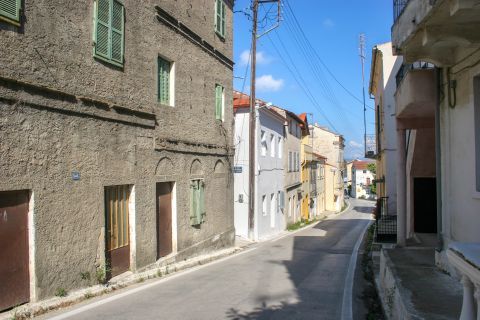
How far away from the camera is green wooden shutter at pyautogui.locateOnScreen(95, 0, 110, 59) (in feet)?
31.3

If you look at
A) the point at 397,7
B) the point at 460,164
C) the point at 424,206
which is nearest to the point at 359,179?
the point at 424,206

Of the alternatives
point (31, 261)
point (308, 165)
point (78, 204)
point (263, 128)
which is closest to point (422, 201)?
point (78, 204)

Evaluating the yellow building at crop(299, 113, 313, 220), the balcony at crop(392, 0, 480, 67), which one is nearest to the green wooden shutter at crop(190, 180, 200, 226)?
the balcony at crop(392, 0, 480, 67)

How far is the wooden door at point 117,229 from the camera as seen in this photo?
1004 cm

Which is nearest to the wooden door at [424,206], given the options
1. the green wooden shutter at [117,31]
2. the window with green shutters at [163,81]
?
the window with green shutters at [163,81]

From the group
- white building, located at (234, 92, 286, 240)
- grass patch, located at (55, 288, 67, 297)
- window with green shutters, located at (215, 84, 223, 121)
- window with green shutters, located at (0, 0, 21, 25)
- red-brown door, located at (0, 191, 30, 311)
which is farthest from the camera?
white building, located at (234, 92, 286, 240)

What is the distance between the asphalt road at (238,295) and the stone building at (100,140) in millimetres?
1041

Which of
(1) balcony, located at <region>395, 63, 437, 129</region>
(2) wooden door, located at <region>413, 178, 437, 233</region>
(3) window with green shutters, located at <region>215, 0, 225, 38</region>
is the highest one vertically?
(3) window with green shutters, located at <region>215, 0, 225, 38</region>

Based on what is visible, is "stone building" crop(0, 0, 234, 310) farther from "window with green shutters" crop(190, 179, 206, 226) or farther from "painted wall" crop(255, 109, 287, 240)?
"painted wall" crop(255, 109, 287, 240)

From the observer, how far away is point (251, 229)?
2262 cm

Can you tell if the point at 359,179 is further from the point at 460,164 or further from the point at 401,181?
the point at 460,164

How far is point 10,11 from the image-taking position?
23.9 ft

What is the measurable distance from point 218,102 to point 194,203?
4.25m

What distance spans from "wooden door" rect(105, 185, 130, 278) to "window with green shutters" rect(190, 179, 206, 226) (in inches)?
140
